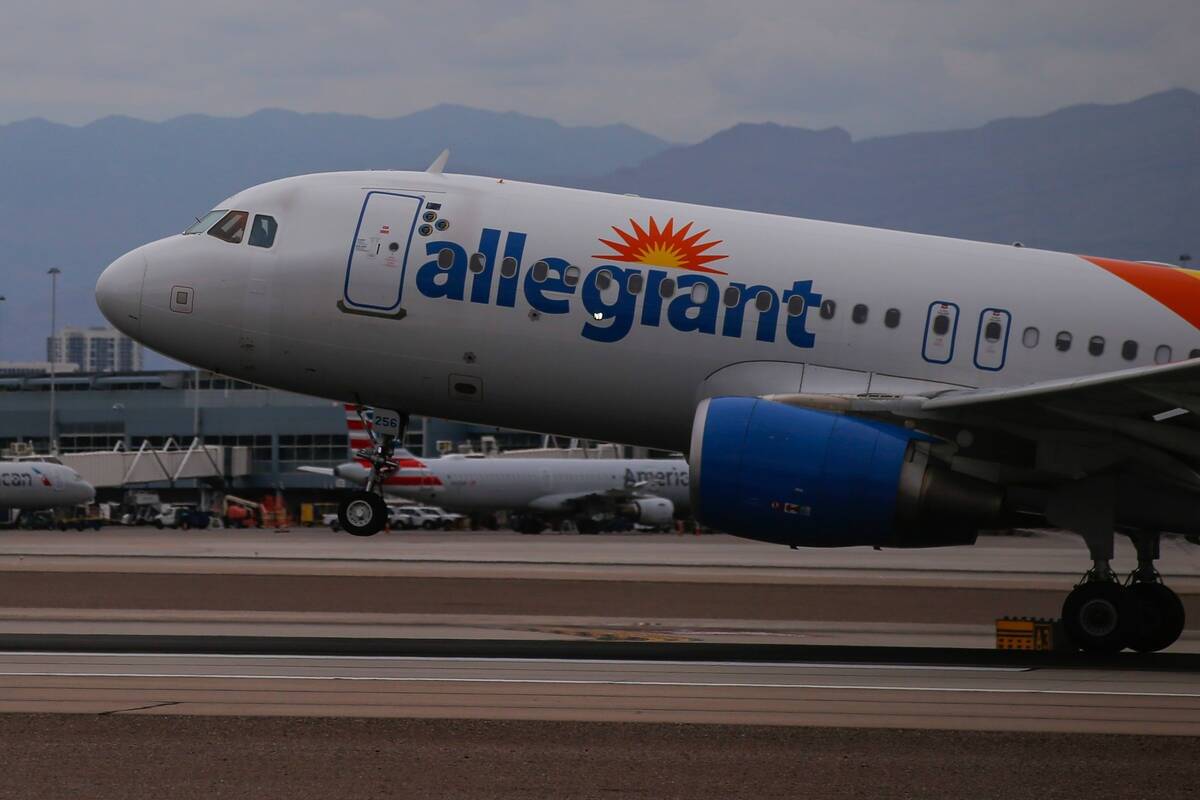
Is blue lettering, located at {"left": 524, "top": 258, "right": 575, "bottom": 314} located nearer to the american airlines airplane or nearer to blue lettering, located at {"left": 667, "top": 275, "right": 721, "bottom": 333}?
the american airlines airplane

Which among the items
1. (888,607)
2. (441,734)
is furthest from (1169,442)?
(888,607)

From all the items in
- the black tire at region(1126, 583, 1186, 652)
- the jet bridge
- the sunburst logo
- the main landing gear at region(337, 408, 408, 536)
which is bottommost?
the jet bridge

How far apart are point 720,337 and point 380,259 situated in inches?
174

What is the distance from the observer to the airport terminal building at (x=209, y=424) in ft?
390

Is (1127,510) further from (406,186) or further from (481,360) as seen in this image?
(406,186)

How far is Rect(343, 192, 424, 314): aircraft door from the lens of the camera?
19094 mm

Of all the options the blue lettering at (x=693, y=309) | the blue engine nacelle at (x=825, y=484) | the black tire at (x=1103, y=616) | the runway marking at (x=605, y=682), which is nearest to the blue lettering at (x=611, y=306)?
the blue lettering at (x=693, y=309)

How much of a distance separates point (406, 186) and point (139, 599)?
47.5 feet

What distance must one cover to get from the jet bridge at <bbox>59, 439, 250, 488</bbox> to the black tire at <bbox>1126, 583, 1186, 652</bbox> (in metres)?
94.4

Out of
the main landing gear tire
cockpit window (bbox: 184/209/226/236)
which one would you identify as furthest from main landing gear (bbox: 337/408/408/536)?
cockpit window (bbox: 184/209/226/236)

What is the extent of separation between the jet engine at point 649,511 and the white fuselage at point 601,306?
224ft

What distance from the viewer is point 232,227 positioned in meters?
19.9

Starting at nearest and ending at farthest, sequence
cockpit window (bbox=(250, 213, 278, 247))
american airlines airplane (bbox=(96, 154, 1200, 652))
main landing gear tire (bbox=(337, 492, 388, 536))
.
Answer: american airlines airplane (bbox=(96, 154, 1200, 652)) < main landing gear tire (bbox=(337, 492, 388, 536)) < cockpit window (bbox=(250, 213, 278, 247))

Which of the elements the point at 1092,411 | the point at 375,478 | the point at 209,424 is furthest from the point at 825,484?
the point at 209,424
